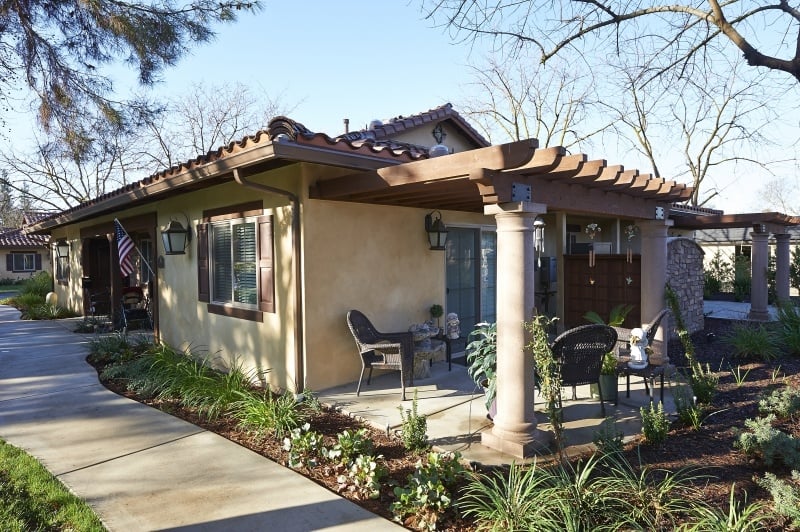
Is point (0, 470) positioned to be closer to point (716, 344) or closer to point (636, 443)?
point (636, 443)

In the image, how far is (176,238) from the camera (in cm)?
739

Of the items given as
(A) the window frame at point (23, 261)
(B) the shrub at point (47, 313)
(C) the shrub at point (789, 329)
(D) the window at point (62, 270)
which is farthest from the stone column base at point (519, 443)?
(A) the window frame at point (23, 261)

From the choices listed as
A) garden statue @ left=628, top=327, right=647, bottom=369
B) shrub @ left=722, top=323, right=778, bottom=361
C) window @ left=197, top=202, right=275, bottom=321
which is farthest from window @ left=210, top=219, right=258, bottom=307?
→ shrub @ left=722, top=323, right=778, bottom=361

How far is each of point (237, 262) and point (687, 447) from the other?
5355 millimetres

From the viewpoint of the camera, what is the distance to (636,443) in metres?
4.14

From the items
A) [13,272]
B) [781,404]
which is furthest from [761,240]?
[13,272]

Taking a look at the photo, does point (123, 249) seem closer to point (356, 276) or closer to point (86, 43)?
point (86, 43)

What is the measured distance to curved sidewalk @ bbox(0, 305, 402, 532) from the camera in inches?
123

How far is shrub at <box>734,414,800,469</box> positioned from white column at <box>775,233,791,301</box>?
8.79 m

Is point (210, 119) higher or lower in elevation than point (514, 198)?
higher

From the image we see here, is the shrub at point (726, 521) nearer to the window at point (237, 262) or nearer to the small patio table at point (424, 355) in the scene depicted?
the small patio table at point (424, 355)

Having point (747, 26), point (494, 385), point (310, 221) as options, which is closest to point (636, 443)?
point (494, 385)

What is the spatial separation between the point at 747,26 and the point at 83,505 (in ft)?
25.0

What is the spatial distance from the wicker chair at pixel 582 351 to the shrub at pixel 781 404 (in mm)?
1563
